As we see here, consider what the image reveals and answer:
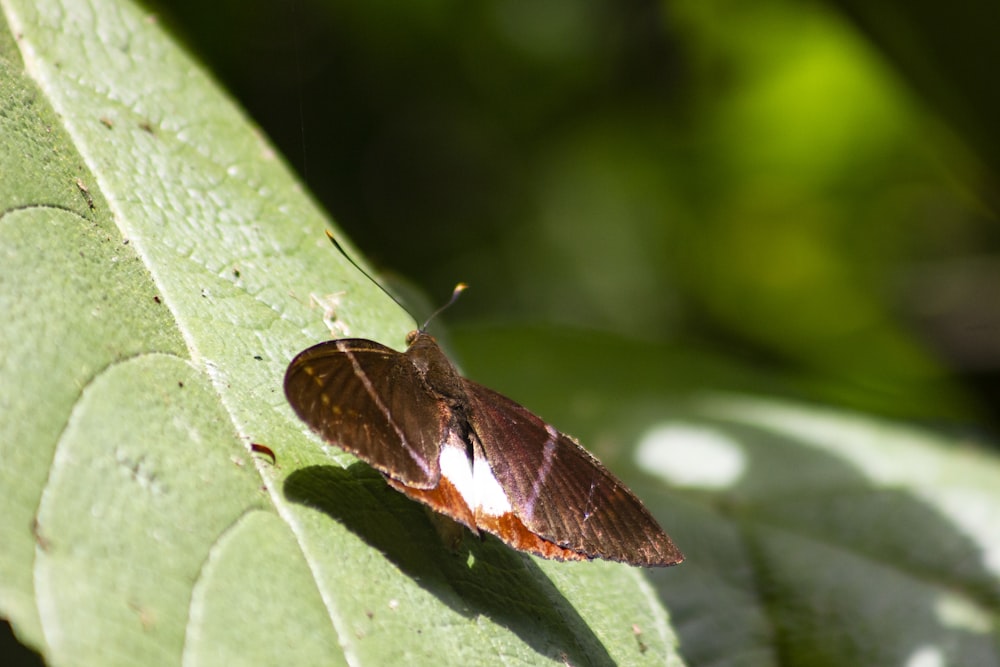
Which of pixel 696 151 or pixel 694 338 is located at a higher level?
pixel 696 151

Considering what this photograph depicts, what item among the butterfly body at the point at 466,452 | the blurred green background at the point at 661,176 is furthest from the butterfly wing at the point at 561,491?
the blurred green background at the point at 661,176

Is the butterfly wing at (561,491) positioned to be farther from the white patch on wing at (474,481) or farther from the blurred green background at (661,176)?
the blurred green background at (661,176)

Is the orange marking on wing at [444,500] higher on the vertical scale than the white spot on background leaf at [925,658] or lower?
lower

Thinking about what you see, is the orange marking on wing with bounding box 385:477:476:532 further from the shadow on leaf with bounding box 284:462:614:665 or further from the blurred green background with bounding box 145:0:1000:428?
the blurred green background with bounding box 145:0:1000:428

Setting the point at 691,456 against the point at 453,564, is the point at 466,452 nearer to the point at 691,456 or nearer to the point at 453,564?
the point at 453,564

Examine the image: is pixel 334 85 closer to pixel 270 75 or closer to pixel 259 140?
pixel 270 75

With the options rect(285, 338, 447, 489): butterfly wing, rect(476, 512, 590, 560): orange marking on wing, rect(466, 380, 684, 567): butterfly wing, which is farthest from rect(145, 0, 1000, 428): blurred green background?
rect(476, 512, 590, 560): orange marking on wing

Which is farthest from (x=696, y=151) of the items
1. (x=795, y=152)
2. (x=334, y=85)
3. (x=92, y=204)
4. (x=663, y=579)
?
(x=92, y=204)
